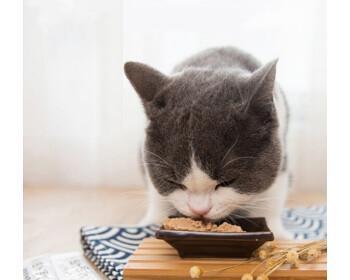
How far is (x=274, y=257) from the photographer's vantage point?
1026 millimetres

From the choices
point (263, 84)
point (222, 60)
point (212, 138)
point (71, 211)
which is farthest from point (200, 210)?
point (71, 211)

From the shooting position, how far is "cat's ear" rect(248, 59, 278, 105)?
1.10 meters

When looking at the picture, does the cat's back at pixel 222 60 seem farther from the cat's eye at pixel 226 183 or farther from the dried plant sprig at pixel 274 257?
the dried plant sprig at pixel 274 257

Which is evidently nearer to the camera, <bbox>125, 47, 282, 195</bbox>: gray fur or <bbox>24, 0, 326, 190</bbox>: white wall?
<bbox>125, 47, 282, 195</bbox>: gray fur

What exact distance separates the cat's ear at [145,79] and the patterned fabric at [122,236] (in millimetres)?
404

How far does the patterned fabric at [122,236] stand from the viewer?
47.4 inches

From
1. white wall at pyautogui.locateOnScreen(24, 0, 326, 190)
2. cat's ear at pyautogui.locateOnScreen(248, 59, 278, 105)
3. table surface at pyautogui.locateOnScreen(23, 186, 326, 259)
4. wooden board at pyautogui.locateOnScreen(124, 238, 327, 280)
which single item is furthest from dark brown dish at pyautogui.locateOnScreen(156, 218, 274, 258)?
white wall at pyautogui.locateOnScreen(24, 0, 326, 190)

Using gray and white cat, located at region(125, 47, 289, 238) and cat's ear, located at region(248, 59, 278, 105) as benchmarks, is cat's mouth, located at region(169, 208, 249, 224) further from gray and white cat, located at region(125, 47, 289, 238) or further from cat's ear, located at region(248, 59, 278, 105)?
cat's ear, located at region(248, 59, 278, 105)

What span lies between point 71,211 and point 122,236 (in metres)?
0.36
